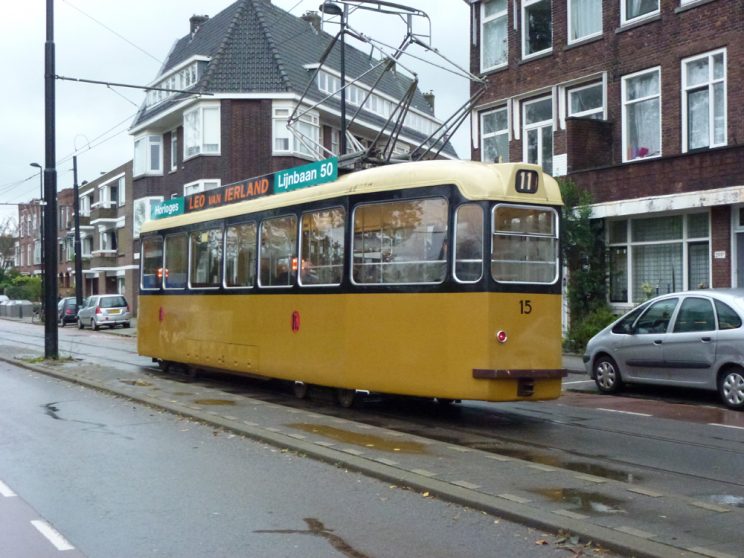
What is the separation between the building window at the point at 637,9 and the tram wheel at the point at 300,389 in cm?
1322

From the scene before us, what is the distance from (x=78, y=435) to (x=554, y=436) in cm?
544

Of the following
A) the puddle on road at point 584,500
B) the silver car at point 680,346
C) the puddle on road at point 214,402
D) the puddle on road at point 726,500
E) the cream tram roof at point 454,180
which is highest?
the cream tram roof at point 454,180

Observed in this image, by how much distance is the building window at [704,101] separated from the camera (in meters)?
19.9

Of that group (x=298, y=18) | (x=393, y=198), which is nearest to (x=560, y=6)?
(x=393, y=198)

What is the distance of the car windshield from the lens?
4150cm

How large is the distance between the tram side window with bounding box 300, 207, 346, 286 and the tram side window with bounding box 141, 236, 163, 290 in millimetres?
6007

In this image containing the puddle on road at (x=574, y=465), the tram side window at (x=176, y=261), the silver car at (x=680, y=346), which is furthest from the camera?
the tram side window at (x=176, y=261)

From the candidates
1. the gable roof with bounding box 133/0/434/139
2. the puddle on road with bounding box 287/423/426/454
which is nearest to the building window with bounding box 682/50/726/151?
the puddle on road with bounding box 287/423/426/454

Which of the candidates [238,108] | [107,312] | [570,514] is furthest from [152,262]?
[107,312]

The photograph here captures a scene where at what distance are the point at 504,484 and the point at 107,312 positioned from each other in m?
36.1

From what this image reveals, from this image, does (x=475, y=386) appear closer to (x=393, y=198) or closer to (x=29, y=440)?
(x=393, y=198)

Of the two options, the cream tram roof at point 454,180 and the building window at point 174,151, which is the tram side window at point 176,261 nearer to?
the cream tram roof at point 454,180

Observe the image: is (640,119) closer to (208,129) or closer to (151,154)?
(208,129)

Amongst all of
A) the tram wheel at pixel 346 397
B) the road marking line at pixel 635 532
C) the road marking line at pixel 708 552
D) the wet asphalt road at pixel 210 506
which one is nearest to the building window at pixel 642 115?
the tram wheel at pixel 346 397
